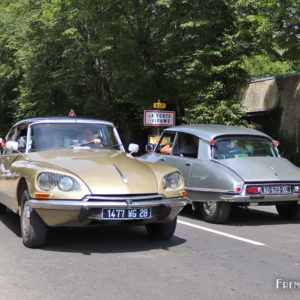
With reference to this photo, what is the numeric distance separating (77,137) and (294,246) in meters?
3.39

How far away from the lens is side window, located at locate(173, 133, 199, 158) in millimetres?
9250

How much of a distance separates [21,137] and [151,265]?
11.1ft

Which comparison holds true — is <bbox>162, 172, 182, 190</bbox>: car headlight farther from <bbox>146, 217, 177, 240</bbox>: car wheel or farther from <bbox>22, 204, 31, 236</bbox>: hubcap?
<bbox>22, 204, 31, 236</bbox>: hubcap

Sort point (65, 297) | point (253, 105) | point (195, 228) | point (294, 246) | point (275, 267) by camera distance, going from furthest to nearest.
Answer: point (253, 105)
point (195, 228)
point (294, 246)
point (275, 267)
point (65, 297)

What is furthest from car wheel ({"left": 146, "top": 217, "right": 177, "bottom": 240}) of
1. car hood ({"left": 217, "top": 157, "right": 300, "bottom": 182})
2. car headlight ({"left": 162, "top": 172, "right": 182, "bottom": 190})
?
car hood ({"left": 217, "top": 157, "right": 300, "bottom": 182})

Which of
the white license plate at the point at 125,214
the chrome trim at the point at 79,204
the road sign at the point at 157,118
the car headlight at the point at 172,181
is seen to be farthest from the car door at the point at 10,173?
the road sign at the point at 157,118

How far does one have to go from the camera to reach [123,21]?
82.9ft

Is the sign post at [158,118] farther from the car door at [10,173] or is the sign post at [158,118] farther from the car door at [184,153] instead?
the car door at [10,173]

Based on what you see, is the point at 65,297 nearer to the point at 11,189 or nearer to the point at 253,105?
the point at 11,189

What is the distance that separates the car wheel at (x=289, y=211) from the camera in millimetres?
8875

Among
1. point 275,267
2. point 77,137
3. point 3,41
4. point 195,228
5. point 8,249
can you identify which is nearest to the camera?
point 275,267

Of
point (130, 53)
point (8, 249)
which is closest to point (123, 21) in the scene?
point (130, 53)

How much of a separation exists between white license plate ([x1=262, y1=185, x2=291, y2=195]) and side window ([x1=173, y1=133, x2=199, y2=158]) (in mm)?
1576

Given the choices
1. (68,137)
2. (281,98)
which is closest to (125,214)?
(68,137)
